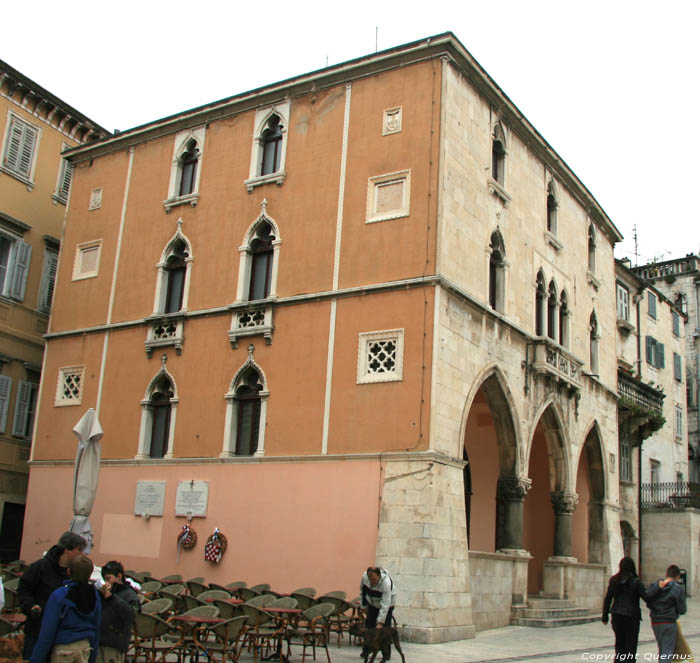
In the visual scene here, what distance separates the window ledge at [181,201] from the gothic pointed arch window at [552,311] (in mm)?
9243

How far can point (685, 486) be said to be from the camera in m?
33.9

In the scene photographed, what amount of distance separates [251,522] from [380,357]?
4408 millimetres

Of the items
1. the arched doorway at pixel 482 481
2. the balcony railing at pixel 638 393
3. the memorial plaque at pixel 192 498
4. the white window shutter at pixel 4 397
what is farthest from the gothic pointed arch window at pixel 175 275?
the balcony railing at pixel 638 393

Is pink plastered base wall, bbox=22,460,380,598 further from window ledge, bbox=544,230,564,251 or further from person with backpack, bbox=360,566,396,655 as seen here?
window ledge, bbox=544,230,564,251

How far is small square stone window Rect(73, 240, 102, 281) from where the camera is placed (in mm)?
23109

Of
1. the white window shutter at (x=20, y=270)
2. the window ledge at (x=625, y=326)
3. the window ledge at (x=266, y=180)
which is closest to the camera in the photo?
the window ledge at (x=266, y=180)

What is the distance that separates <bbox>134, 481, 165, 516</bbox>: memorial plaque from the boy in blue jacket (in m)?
13.4

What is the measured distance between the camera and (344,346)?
58.3 feet

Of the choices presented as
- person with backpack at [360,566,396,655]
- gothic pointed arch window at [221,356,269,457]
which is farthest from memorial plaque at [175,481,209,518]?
person with backpack at [360,566,396,655]

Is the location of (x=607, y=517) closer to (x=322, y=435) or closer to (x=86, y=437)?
(x=322, y=435)

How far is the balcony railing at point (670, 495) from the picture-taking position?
32.7 metres

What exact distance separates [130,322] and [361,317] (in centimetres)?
684

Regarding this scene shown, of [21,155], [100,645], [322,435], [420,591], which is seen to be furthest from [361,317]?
[21,155]

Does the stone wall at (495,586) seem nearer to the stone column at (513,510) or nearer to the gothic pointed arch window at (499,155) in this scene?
the stone column at (513,510)
